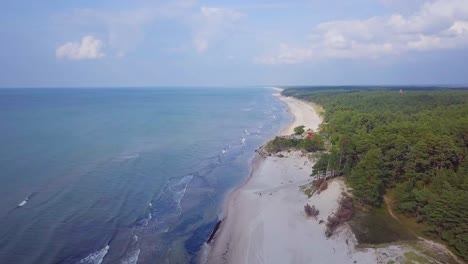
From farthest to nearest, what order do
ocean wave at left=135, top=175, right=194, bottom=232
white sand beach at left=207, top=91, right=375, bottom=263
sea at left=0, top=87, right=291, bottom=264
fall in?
ocean wave at left=135, top=175, right=194, bottom=232, sea at left=0, top=87, right=291, bottom=264, white sand beach at left=207, top=91, right=375, bottom=263

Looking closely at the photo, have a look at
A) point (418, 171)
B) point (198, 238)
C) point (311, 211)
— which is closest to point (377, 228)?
point (311, 211)

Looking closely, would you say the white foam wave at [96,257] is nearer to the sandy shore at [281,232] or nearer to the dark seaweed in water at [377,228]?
the sandy shore at [281,232]

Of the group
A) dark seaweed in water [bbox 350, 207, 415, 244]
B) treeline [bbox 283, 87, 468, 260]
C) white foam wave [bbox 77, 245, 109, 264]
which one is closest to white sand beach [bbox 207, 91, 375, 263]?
dark seaweed in water [bbox 350, 207, 415, 244]

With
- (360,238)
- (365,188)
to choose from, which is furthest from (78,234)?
(365,188)

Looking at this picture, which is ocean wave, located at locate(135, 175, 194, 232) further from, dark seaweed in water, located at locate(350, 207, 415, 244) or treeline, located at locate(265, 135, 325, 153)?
treeline, located at locate(265, 135, 325, 153)

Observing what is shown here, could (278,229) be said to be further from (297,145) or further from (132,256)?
(297,145)

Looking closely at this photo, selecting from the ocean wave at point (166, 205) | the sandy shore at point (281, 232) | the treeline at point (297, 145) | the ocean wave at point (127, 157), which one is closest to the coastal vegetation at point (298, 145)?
the treeline at point (297, 145)

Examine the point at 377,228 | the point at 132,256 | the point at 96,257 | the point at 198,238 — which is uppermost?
the point at 377,228
